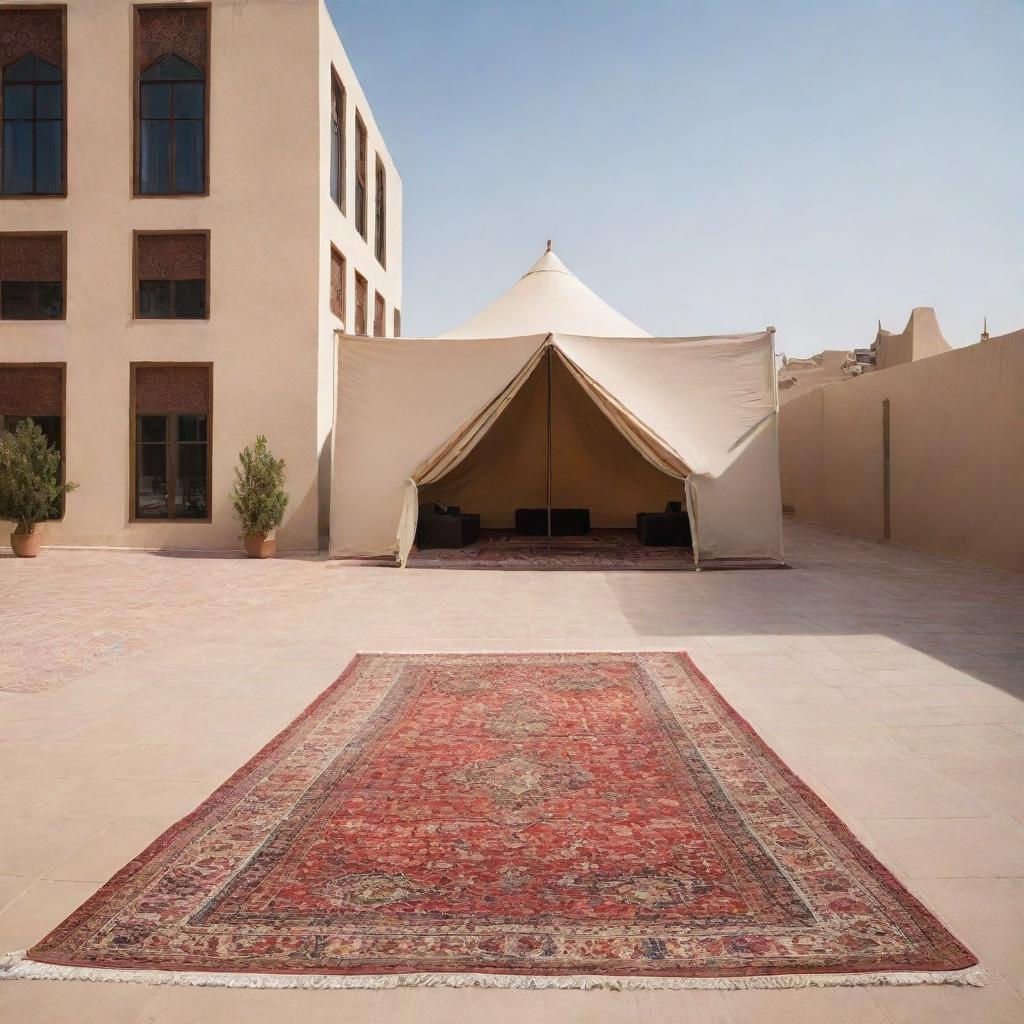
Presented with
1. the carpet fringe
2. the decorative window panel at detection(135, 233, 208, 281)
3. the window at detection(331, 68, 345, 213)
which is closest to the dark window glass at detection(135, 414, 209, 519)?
the decorative window panel at detection(135, 233, 208, 281)

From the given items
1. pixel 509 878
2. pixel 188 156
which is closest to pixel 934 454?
pixel 509 878

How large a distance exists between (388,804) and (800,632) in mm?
3532

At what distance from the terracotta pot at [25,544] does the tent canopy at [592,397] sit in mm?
3746

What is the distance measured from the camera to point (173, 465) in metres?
10.9

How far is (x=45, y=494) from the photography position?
33.6ft

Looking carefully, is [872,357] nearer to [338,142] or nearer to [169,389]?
[338,142]

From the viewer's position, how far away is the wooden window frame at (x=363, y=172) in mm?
13516

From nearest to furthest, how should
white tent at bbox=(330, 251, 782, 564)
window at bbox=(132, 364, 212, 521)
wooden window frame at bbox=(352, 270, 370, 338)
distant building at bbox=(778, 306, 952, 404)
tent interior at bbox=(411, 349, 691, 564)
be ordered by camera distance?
white tent at bbox=(330, 251, 782, 564), window at bbox=(132, 364, 212, 521), tent interior at bbox=(411, 349, 691, 564), wooden window frame at bbox=(352, 270, 370, 338), distant building at bbox=(778, 306, 952, 404)

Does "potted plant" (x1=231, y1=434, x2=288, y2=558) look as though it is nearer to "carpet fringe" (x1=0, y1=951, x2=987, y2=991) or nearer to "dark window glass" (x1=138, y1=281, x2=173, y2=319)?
"dark window glass" (x1=138, y1=281, x2=173, y2=319)

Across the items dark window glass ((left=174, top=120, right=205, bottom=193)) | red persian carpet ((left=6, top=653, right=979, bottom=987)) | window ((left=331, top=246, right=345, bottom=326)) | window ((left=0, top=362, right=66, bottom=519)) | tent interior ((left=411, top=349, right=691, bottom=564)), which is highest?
dark window glass ((left=174, top=120, right=205, bottom=193))

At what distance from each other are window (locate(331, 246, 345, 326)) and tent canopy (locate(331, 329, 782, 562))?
9.90 ft

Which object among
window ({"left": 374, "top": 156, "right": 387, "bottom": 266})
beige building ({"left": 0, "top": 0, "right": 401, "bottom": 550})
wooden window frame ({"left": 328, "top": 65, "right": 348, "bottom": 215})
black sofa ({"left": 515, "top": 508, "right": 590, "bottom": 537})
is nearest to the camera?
beige building ({"left": 0, "top": 0, "right": 401, "bottom": 550})

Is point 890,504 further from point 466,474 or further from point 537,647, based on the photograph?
point 537,647

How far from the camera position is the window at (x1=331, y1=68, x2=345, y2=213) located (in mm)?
11883
